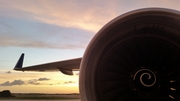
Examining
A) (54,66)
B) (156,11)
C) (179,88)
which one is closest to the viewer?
(156,11)

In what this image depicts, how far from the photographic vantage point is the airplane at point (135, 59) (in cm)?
287

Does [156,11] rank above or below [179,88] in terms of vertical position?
above

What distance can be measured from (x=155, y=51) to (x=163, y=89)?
52 cm

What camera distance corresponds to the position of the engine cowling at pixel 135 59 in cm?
287

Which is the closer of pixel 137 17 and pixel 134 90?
A: pixel 137 17

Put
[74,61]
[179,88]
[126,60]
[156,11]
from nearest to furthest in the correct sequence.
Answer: [156,11] → [179,88] → [126,60] → [74,61]

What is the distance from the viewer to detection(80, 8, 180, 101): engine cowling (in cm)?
287

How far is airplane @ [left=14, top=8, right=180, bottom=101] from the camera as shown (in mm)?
2865

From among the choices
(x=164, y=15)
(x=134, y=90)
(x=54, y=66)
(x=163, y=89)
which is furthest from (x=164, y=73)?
(x=54, y=66)

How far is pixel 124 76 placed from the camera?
3.27m

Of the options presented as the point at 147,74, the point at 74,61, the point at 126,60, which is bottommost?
the point at 147,74

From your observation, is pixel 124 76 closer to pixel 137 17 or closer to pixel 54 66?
pixel 137 17

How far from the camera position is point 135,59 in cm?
331

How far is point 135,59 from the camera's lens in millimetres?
3307
